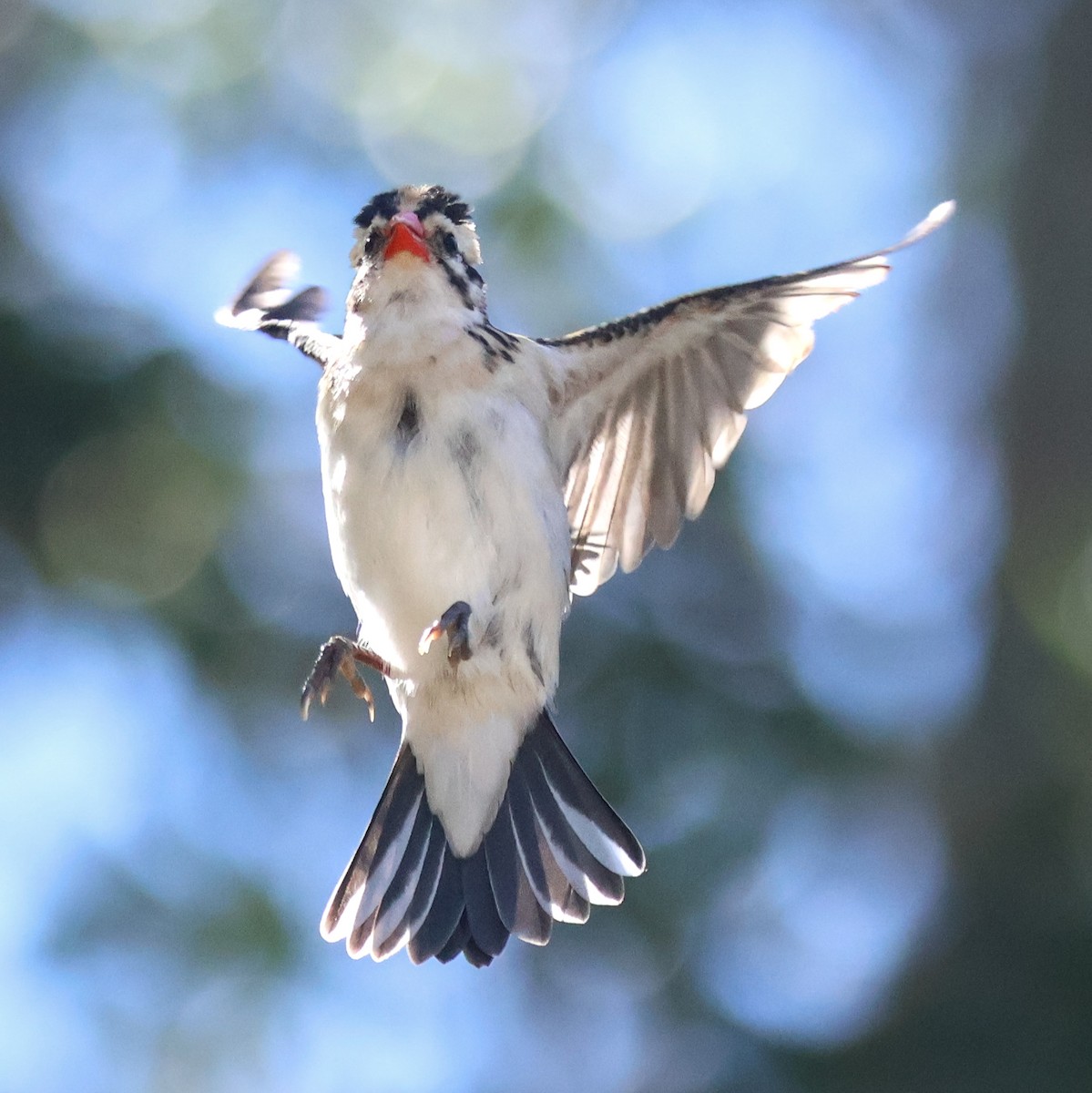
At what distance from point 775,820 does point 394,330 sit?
12.8 ft

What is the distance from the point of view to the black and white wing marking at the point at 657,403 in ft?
14.3

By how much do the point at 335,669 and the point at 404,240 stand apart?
103 centimetres

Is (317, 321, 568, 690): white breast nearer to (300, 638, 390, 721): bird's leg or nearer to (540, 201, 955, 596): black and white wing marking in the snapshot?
(300, 638, 390, 721): bird's leg

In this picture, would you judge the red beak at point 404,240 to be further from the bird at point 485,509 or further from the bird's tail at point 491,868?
the bird's tail at point 491,868

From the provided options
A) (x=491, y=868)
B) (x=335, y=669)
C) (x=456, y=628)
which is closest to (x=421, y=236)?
(x=456, y=628)

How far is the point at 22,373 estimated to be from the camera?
7.60m

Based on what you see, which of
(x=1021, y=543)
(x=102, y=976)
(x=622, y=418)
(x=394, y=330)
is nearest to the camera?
(x=394, y=330)

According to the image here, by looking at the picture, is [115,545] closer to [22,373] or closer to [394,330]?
[22,373]

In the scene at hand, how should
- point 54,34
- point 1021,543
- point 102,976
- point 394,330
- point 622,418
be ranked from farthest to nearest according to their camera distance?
point 54,34
point 1021,543
point 102,976
point 622,418
point 394,330

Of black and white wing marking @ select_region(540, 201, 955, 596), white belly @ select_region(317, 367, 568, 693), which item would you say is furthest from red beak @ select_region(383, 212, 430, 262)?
black and white wing marking @ select_region(540, 201, 955, 596)

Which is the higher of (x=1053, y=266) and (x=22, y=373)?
(x=1053, y=266)

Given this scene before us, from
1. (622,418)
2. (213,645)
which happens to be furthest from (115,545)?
(622,418)

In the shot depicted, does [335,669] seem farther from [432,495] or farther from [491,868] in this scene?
[491,868]

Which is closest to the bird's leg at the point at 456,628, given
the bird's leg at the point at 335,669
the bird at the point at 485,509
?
the bird at the point at 485,509
